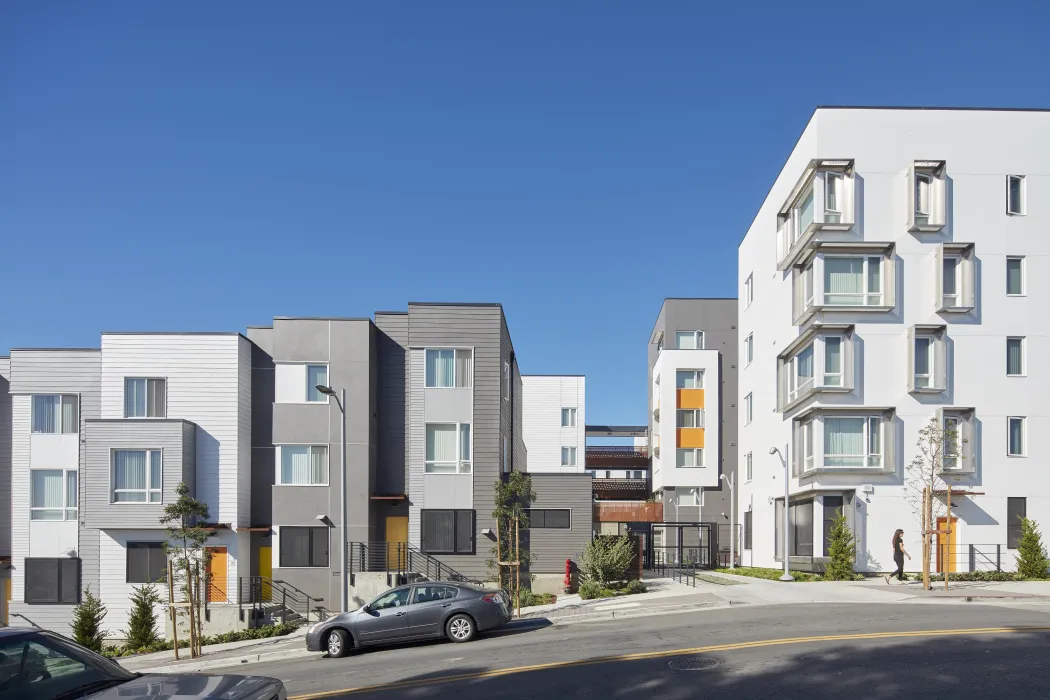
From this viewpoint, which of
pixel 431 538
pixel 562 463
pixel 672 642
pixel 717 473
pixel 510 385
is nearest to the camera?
pixel 672 642

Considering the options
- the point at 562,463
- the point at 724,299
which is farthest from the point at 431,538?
the point at 562,463

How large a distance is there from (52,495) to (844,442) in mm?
29486

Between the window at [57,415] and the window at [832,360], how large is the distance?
28.1m

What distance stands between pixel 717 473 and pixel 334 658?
1649 inches

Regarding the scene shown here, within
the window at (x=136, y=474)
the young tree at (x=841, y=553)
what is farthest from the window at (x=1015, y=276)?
the window at (x=136, y=474)

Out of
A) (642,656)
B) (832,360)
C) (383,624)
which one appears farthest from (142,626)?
(832,360)

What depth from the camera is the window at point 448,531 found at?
109 feet

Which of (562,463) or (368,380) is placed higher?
(368,380)

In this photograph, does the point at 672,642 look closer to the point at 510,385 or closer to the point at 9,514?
the point at 510,385

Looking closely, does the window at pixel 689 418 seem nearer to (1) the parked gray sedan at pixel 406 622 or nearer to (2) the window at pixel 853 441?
(2) the window at pixel 853 441

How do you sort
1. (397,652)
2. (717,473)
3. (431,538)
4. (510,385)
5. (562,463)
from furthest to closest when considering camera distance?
(562,463) → (717,473) → (510,385) → (431,538) → (397,652)

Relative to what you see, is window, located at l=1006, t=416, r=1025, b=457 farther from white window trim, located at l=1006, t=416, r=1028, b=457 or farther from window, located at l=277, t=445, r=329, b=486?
window, located at l=277, t=445, r=329, b=486

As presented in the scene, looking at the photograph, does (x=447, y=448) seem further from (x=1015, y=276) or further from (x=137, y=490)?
(x=1015, y=276)

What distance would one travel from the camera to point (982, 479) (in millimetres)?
33906
